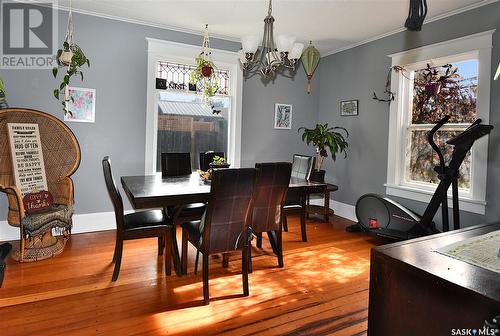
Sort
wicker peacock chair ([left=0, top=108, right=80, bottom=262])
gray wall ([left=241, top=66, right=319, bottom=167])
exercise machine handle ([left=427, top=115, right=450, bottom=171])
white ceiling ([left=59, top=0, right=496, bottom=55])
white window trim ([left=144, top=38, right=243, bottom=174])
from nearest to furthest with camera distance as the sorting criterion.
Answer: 1. wicker peacock chair ([left=0, top=108, right=80, bottom=262])
2. exercise machine handle ([left=427, top=115, right=450, bottom=171])
3. white ceiling ([left=59, top=0, right=496, bottom=55])
4. white window trim ([left=144, top=38, right=243, bottom=174])
5. gray wall ([left=241, top=66, right=319, bottom=167])

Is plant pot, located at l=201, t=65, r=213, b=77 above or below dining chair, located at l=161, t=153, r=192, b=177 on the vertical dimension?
above

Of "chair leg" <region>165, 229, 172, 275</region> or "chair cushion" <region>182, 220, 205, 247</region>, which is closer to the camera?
"chair cushion" <region>182, 220, 205, 247</region>

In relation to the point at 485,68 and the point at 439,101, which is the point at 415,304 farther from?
the point at 439,101

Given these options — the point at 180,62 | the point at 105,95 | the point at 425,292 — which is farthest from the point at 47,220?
the point at 425,292

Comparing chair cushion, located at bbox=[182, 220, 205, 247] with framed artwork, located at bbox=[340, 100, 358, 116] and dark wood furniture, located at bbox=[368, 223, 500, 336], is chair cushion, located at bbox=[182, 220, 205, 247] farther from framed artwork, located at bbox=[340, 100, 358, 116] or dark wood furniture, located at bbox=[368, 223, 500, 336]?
framed artwork, located at bbox=[340, 100, 358, 116]

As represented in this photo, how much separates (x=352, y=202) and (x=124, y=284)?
137 inches

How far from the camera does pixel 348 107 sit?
4.90 m

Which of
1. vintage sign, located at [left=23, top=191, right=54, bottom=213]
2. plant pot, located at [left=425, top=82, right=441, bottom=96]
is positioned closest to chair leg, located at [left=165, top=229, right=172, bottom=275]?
vintage sign, located at [left=23, top=191, right=54, bottom=213]

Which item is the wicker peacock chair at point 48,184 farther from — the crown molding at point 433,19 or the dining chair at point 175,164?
the crown molding at point 433,19

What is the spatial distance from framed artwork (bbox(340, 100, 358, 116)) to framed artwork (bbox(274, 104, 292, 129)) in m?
0.83

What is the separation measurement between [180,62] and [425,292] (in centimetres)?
422

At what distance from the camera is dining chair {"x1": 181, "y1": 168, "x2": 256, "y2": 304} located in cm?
221
